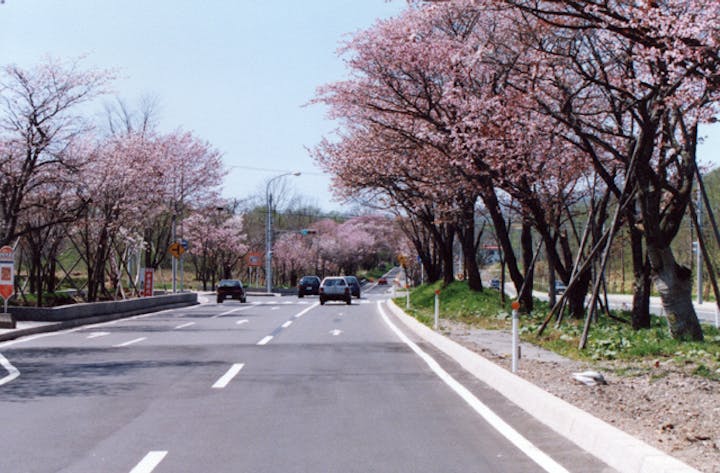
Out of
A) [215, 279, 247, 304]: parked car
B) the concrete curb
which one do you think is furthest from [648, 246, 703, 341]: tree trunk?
[215, 279, 247, 304]: parked car

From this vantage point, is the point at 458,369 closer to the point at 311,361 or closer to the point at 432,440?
the point at 311,361

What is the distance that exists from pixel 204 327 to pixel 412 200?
41.3 feet

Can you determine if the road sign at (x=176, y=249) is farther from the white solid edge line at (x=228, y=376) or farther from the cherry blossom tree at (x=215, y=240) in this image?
the white solid edge line at (x=228, y=376)

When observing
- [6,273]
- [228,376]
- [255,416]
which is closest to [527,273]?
[228,376]

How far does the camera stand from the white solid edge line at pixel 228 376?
10411 mm

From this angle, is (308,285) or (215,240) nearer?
(308,285)

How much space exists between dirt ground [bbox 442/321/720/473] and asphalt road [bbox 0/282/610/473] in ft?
2.09

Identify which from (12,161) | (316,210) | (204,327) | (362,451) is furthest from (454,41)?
(316,210)

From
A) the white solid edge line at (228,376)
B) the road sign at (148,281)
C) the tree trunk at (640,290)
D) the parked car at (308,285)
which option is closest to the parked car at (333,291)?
the road sign at (148,281)

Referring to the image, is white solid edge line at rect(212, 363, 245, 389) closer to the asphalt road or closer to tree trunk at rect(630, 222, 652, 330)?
the asphalt road

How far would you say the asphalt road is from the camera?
20.1 feet

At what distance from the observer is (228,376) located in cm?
1134

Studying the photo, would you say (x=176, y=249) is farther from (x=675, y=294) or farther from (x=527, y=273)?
(x=675, y=294)

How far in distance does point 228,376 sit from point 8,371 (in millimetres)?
3639
